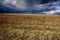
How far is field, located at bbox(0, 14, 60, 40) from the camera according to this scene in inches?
101

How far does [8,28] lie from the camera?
2701mm

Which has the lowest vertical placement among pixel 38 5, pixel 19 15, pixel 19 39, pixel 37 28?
pixel 19 39

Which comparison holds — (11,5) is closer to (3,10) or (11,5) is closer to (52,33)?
(3,10)

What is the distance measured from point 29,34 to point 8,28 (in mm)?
426

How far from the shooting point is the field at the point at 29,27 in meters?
2.55

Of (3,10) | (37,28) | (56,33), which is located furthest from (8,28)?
(56,33)

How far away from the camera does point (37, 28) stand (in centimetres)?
263

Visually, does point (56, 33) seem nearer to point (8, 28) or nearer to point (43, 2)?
point (43, 2)

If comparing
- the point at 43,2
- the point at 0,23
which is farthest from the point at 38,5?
the point at 0,23

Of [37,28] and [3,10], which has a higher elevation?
[3,10]

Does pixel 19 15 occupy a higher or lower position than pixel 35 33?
higher

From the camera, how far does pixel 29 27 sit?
8.75 ft

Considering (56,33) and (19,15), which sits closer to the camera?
(56,33)

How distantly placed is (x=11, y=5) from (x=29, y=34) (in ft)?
2.17
